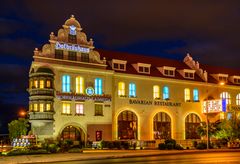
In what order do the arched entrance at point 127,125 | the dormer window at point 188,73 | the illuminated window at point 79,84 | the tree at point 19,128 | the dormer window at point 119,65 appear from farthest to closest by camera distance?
the dormer window at point 188,73 < the dormer window at point 119,65 < the arched entrance at point 127,125 < the illuminated window at point 79,84 < the tree at point 19,128

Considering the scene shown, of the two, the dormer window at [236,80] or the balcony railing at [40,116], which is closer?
the balcony railing at [40,116]

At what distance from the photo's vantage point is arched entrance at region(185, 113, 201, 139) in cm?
6525

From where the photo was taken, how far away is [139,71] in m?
62.1

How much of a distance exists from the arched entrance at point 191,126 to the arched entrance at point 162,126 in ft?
11.2

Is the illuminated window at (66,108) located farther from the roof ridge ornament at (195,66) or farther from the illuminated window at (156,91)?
the roof ridge ornament at (195,66)

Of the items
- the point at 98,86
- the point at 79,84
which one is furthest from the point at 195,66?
the point at 79,84

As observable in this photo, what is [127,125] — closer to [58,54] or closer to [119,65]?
[119,65]

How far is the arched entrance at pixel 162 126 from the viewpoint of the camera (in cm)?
6222

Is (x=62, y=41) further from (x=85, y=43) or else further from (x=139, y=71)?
(x=139, y=71)

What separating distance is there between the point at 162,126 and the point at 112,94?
1004 centimetres

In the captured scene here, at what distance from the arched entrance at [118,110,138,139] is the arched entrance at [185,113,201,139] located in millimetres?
9542

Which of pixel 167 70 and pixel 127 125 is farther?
pixel 167 70

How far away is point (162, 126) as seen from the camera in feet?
206

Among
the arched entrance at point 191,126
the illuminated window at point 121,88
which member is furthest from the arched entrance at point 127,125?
the arched entrance at point 191,126
